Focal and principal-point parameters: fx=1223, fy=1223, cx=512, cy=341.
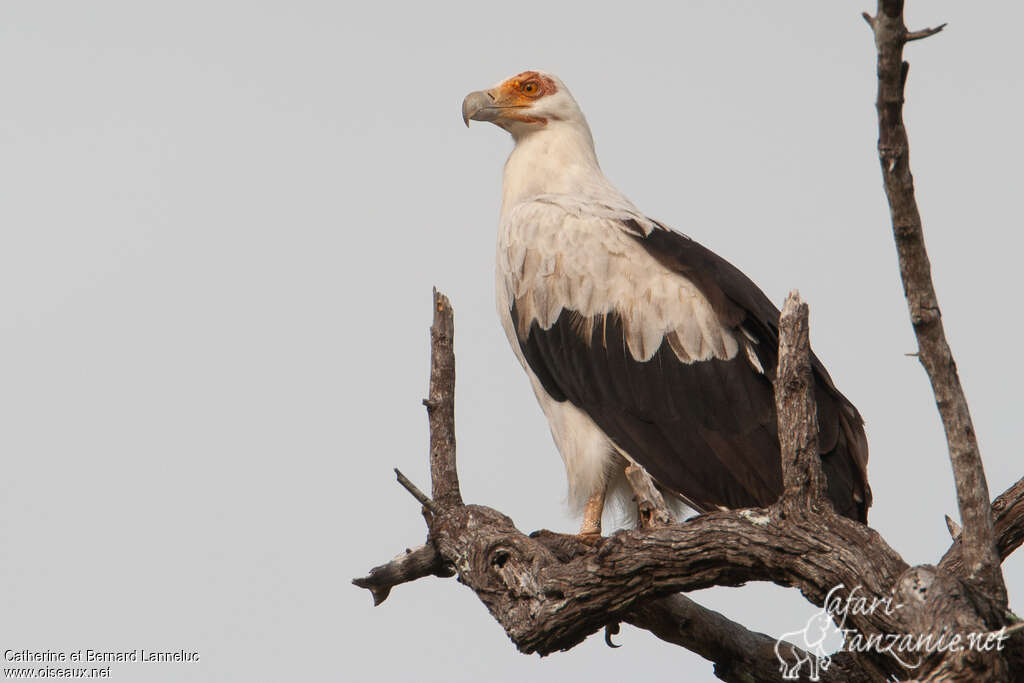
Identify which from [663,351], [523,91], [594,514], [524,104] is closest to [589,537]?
[594,514]

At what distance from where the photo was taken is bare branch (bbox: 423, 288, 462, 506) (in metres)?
5.62

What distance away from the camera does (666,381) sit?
6.29 metres

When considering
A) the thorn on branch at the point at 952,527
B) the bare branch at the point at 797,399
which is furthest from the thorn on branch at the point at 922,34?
the thorn on branch at the point at 952,527

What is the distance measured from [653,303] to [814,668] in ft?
6.50

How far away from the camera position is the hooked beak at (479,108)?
304 inches

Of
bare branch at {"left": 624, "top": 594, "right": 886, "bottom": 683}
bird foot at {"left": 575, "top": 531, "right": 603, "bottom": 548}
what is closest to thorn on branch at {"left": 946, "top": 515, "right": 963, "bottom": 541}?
bare branch at {"left": 624, "top": 594, "right": 886, "bottom": 683}

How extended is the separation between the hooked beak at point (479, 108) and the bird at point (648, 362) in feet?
3.18

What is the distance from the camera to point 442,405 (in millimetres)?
5664

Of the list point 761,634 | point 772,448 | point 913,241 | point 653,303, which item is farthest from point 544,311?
point 913,241

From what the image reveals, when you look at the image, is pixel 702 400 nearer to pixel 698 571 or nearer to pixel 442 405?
pixel 442 405

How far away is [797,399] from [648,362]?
2063mm

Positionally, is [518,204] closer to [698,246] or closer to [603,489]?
[698,246]

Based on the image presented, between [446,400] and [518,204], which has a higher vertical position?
[518,204]

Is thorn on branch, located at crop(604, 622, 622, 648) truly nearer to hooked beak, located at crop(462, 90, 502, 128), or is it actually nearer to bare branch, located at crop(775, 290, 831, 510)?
bare branch, located at crop(775, 290, 831, 510)
